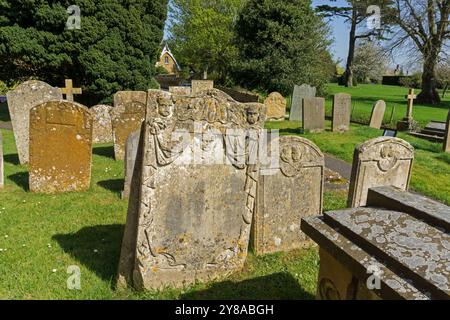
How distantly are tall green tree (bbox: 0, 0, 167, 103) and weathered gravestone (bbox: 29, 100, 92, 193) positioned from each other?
33.5 ft

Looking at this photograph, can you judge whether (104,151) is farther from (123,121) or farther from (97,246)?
(97,246)

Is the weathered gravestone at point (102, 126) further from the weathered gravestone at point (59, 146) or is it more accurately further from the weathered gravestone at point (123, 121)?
the weathered gravestone at point (59, 146)

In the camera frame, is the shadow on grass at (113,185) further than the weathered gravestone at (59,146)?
Yes

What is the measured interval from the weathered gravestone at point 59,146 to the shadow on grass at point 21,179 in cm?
45

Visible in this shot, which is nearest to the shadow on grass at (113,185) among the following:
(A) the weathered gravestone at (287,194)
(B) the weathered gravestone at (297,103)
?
(A) the weathered gravestone at (287,194)

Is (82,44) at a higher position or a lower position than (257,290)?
higher

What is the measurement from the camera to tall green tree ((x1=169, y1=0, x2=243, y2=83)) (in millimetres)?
36969

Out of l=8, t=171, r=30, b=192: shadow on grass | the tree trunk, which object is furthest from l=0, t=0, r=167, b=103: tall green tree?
the tree trunk

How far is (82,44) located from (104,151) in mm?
7578

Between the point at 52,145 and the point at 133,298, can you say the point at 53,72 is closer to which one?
the point at 52,145

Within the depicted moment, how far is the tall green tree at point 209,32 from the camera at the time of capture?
121ft

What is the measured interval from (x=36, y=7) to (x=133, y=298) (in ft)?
52.4

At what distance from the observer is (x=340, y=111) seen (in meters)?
14.3

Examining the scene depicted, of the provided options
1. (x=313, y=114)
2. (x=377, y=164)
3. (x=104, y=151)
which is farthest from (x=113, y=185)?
(x=313, y=114)
